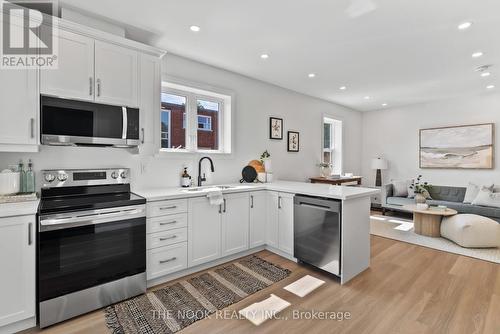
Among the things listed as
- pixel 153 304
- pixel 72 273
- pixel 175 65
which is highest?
pixel 175 65

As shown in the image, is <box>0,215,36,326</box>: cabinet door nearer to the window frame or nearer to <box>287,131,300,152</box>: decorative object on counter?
the window frame

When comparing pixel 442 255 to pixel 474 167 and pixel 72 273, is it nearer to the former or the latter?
pixel 474 167

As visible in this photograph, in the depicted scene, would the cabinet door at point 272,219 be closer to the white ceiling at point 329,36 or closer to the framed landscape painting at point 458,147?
the white ceiling at point 329,36

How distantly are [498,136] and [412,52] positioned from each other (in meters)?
3.42

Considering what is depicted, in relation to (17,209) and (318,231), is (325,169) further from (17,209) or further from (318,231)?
(17,209)

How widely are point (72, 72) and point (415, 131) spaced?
6.52 m

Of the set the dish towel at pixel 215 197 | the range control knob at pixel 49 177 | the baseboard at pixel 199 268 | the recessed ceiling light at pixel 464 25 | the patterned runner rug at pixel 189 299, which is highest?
the recessed ceiling light at pixel 464 25

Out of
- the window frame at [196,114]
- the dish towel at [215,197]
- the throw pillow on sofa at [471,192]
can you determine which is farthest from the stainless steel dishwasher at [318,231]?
the throw pillow on sofa at [471,192]

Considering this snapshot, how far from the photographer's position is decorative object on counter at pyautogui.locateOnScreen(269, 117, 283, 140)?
429 cm

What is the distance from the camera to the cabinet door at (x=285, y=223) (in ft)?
9.69

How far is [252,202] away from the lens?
123 inches

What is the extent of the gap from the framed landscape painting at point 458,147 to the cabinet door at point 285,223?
4.39m

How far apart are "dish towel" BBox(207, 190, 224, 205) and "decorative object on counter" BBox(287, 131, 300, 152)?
229 centimetres

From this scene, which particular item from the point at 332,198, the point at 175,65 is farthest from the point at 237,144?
the point at 332,198
